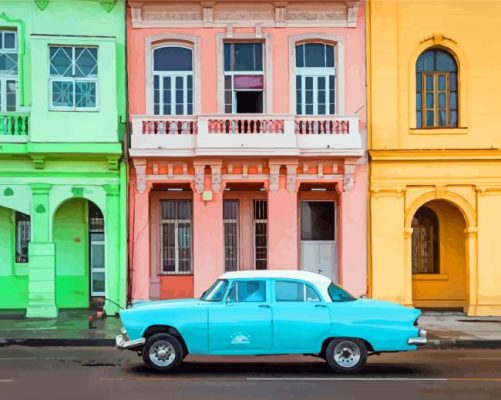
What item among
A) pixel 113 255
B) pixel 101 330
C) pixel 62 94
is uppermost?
pixel 62 94

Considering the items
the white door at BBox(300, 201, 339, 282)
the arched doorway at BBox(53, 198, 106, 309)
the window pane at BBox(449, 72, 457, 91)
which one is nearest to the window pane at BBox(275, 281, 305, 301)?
the white door at BBox(300, 201, 339, 282)

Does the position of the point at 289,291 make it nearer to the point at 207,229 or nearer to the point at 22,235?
the point at 207,229

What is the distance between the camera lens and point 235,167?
20391 mm

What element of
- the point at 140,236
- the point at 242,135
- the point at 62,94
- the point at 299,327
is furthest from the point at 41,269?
the point at 299,327

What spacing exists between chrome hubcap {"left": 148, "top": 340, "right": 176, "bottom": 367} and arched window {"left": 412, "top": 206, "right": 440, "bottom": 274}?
11355mm

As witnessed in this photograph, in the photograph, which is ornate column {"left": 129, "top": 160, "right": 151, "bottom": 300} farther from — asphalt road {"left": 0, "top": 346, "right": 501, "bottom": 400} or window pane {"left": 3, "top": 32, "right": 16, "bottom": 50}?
asphalt road {"left": 0, "top": 346, "right": 501, "bottom": 400}

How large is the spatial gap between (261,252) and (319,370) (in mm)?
9202

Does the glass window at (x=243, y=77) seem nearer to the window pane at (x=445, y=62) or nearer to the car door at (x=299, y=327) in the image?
the window pane at (x=445, y=62)

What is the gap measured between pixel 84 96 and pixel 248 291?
→ 9.86 meters

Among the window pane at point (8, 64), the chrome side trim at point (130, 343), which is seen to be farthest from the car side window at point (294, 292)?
the window pane at point (8, 64)

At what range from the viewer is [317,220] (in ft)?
71.6

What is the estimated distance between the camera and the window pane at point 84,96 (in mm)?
20266

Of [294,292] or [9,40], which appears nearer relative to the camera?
[294,292]

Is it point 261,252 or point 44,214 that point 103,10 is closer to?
point 44,214
